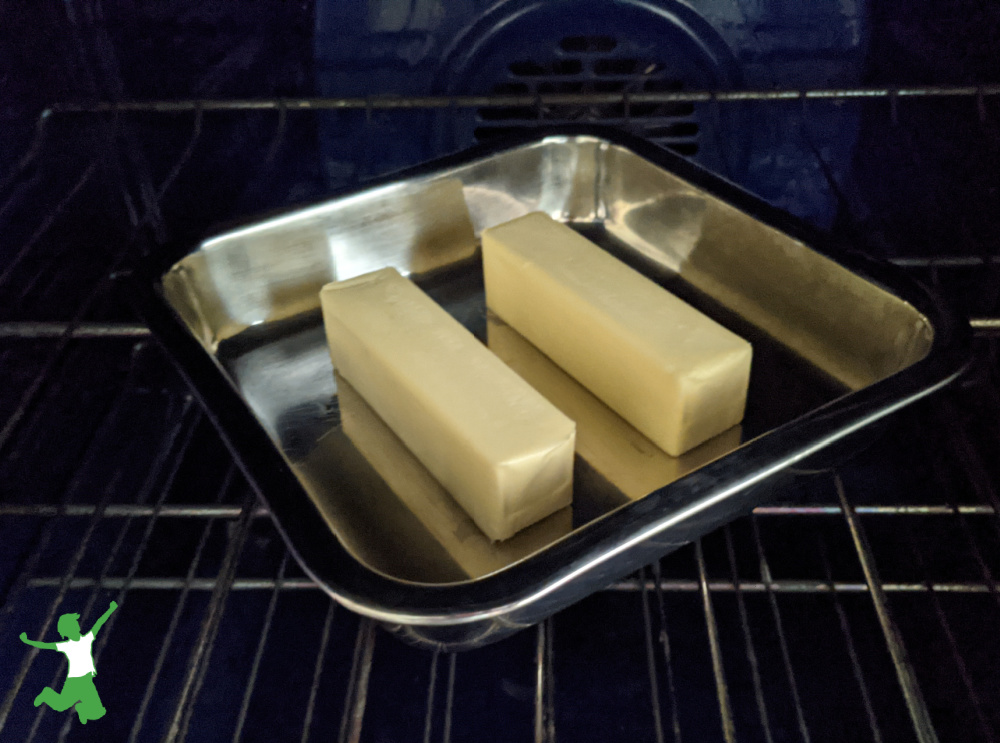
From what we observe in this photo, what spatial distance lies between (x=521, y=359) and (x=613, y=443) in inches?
6.1

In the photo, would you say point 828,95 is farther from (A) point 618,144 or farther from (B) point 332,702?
(B) point 332,702

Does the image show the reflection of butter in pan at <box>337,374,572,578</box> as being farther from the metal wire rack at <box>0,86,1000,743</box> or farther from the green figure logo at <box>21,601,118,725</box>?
the green figure logo at <box>21,601,118,725</box>

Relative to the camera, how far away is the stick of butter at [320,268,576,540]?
2.22ft

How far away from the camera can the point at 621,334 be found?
2.58 ft

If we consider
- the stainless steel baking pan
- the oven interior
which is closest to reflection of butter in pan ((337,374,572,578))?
the stainless steel baking pan

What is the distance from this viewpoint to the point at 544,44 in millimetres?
1035

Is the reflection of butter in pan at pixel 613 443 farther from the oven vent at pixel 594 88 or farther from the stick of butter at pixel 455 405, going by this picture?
the oven vent at pixel 594 88

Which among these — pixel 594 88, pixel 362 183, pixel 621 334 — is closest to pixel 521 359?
pixel 621 334

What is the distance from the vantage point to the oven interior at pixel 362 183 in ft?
2.76

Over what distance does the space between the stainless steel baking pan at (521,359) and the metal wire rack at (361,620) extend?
78 mm

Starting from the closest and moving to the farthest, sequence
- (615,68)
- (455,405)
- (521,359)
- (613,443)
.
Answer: (455,405)
(613,443)
(521,359)
(615,68)

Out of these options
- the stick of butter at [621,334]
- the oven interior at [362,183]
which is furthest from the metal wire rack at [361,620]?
the stick of butter at [621,334]

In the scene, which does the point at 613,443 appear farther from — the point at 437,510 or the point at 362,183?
the point at 362,183

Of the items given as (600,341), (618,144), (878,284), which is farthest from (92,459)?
(878,284)
